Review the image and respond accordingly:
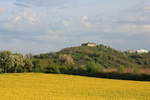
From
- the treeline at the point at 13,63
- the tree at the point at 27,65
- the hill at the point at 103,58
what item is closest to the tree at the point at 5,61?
the treeline at the point at 13,63

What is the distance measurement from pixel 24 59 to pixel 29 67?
2.15 metres

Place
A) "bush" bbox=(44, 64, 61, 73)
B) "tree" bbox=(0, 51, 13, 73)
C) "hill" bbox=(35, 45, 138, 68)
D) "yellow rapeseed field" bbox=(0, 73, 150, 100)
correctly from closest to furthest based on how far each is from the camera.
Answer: "yellow rapeseed field" bbox=(0, 73, 150, 100), "bush" bbox=(44, 64, 61, 73), "tree" bbox=(0, 51, 13, 73), "hill" bbox=(35, 45, 138, 68)

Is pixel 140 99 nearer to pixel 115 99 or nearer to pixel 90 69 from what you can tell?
pixel 115 99

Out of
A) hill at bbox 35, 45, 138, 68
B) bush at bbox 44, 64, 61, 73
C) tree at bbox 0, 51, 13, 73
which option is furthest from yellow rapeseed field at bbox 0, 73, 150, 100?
hill at bbox 35, 45, 138, 68

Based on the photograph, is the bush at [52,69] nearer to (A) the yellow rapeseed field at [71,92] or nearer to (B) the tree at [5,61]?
(B) the tree at [5,61]

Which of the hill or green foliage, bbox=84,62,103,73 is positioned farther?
the hill

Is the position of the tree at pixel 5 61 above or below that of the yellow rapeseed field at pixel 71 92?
above

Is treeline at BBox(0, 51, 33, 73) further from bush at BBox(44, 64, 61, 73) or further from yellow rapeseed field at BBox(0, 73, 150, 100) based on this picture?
yellow rapeseed field at BBox(0, 73, 150, 100)

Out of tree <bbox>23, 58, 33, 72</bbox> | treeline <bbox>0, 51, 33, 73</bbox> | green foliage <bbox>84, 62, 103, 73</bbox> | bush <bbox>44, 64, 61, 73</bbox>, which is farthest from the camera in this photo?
tree <bbox>23, 58, 33, 72</bbox>

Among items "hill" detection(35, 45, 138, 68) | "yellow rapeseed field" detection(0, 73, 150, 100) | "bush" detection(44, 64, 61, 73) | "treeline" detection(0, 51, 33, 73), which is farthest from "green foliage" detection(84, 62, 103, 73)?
"yellow rapeseed field" detection(0, 73, 150, 100)

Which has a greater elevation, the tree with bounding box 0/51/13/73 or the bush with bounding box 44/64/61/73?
the tree with bounding box 0/51/13/73

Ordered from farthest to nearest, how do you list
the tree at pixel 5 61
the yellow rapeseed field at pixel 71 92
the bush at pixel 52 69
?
the tree at pixel 5 61, the bush at pixel 52 69, the yellow rapeseed field at pixel 71 92

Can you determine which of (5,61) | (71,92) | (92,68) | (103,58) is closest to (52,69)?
(92,68)

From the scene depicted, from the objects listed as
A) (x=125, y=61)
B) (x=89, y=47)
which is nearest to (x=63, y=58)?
(x=125, y=61)
